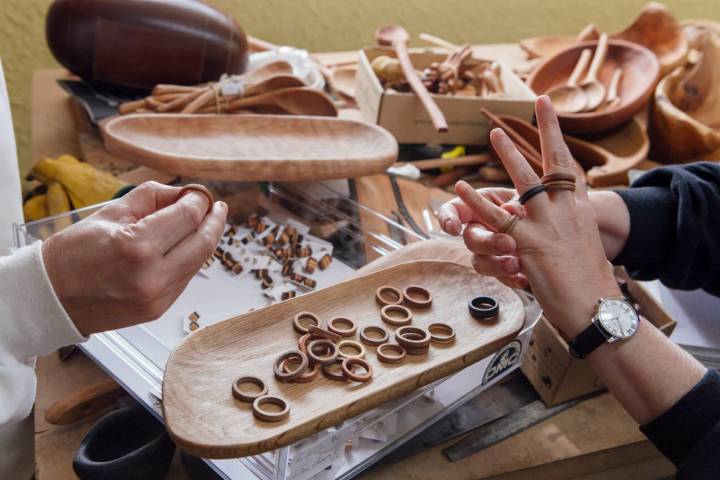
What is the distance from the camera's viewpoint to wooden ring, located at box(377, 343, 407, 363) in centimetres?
70

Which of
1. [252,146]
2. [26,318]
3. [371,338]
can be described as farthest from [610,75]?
[26,318]

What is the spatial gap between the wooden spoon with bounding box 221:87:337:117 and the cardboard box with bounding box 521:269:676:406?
0.70m

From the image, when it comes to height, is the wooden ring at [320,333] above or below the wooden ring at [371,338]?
above

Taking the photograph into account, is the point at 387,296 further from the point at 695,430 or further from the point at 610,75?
the point at 610,75

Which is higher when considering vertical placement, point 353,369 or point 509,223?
point 509,223

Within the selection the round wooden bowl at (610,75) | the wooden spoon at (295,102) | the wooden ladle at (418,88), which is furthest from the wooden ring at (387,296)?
the round wooden bowl at (610,75)

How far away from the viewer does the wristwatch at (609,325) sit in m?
0.71

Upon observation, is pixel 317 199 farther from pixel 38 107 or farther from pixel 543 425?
pixel 38 107

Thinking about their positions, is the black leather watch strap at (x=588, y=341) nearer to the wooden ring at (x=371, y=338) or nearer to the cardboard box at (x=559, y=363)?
the cardboard box at (x=559, y=363)

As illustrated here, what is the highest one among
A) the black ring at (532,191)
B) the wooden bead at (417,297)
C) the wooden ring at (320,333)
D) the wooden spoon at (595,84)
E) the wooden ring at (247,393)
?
the black ring at (532,191)

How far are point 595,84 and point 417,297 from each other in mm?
919

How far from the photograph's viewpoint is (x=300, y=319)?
0.74 meters

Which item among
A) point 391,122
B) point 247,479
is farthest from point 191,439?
point 391,122

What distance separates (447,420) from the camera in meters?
0.80
